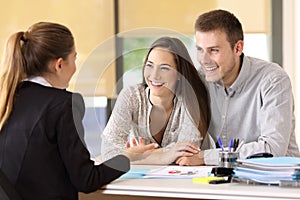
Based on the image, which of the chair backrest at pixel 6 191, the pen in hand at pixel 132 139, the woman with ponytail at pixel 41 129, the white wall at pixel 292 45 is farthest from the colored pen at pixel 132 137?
the white wall at pixel 292 45

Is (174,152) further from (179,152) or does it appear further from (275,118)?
(275,118)

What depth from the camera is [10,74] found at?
185cm

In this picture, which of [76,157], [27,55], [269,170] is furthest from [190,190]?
[27,55]

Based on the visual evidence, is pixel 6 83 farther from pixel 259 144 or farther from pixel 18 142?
pixel 259 144

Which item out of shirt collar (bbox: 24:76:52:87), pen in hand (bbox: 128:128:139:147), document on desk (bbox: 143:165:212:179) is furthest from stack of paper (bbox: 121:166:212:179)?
shirt collar (bbox: 24:76:52:87)

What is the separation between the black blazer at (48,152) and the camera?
1.76m

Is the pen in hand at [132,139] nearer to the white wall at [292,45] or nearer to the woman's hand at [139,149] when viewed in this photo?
the woman's hand at [139,149]

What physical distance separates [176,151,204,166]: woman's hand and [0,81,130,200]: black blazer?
0.38m

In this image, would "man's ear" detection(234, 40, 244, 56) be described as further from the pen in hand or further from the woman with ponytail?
the woman with ponytail

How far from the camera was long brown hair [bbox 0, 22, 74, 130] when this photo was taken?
1.84 metres

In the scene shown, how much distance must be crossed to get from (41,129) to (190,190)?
49 centimetres

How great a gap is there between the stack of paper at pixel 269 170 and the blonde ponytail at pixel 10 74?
0.74 m

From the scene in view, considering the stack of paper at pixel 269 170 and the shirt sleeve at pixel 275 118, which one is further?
the shirt sleeve at pixel 275 118

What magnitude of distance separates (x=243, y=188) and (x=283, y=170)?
0.45 ft
